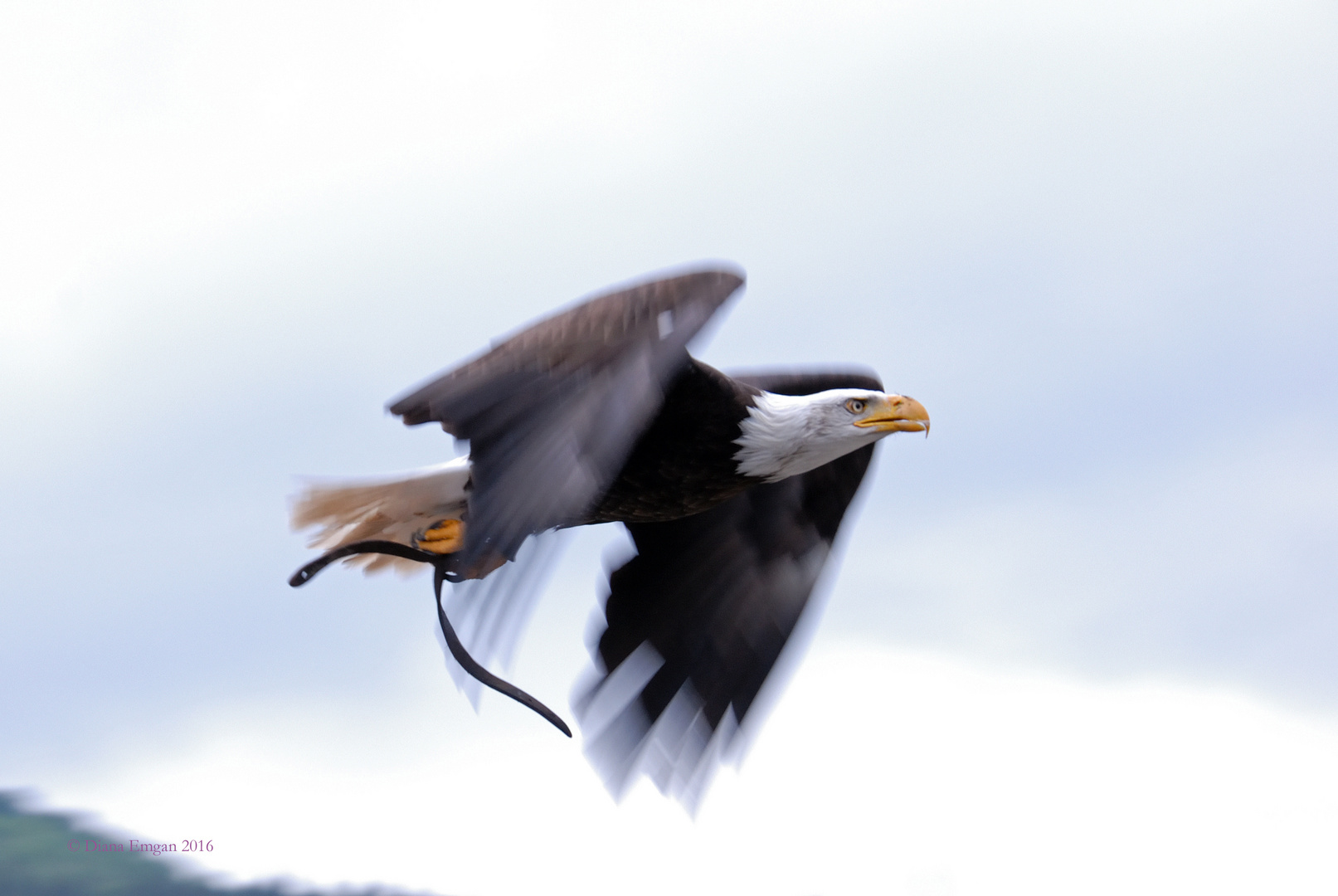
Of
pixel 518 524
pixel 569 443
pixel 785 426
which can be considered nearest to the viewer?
pixel 518 524

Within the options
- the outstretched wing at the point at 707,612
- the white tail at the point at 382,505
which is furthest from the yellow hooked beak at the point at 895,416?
the white tail at the point at 382,505

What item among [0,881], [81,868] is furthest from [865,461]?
[81,868]

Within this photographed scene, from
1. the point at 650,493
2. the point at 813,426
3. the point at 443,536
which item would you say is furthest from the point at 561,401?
the point at 443,536

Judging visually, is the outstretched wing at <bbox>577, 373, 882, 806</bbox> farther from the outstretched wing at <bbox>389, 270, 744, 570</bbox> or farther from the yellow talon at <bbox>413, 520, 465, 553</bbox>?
the outstretched wing at <bbox>389, 270, 744, 570</bbox>

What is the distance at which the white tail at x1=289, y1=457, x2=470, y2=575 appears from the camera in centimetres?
524

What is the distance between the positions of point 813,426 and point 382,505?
1.84 metres

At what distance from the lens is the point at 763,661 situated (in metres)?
6.04

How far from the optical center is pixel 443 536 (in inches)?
210

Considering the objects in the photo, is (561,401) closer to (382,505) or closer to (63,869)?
(382,505)

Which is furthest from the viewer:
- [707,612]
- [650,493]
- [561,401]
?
[707,612]

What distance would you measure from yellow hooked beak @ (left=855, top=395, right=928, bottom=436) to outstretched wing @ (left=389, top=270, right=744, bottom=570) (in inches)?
47.5

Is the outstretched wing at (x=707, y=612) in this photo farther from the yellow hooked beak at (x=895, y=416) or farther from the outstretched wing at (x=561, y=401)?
the outstretched wing at (x=561, y=401)

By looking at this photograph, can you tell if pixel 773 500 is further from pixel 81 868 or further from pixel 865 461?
pixel 81 868

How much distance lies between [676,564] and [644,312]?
2348mm
